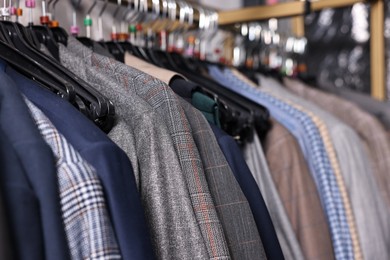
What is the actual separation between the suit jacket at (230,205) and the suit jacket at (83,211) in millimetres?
179

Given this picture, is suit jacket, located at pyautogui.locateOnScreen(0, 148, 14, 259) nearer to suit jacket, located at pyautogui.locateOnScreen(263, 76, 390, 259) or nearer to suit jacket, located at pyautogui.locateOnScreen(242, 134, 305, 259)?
suit jacket, located at pyautogui.locateOnScreen(242, 134, 305, 259)

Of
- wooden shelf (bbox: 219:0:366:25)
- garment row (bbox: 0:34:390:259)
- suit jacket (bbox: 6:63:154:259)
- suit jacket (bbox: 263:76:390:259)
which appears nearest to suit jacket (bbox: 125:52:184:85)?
garment row (bbox: 0:34:390:259)

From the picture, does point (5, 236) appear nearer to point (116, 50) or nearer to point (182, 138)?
point (182, 138)

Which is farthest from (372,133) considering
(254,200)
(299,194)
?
(254,200)

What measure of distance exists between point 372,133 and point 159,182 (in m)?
0.64

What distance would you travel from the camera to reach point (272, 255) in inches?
28.0

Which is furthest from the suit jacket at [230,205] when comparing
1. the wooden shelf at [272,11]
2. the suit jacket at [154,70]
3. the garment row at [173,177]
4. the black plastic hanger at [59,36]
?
the wooden shelf at [272,11]

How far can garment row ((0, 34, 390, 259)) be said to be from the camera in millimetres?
491

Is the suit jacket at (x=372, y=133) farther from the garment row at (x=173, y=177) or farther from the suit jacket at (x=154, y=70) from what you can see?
the suit jacket at (x=154, y=70)

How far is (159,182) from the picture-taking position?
0.59 metres

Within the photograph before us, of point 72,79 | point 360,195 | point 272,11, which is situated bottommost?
point 360,195

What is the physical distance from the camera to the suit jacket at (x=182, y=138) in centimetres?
60

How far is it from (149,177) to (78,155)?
97 millimetres

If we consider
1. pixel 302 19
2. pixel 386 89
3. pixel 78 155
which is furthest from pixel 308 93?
pixel 78 155
